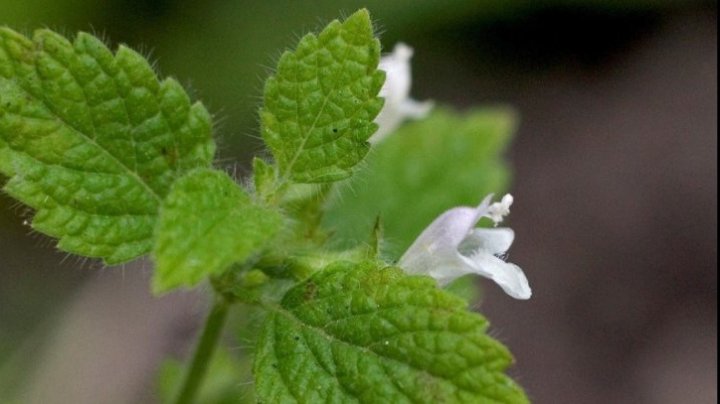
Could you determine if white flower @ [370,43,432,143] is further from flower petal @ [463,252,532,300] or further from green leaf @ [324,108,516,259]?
flower petal @ [463,252,532,300]

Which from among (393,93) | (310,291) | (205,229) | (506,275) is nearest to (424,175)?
(393,93)

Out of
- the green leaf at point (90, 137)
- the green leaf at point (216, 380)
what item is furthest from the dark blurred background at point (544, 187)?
the green leaf at point (90, 137)

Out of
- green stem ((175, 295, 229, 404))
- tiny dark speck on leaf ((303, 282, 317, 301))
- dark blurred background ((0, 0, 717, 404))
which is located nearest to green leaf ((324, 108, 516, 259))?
green stem ((175, 295, 229, 404))

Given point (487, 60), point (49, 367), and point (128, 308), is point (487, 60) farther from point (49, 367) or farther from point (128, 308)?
point (49, 367)

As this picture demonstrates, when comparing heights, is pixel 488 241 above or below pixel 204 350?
above

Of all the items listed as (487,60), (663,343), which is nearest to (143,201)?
(663,343)

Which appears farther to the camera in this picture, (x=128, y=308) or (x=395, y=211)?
(x=128, y=308)

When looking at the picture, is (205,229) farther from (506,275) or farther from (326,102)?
(506,275)
